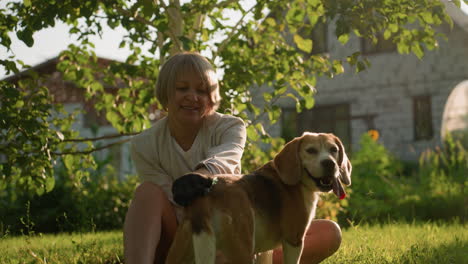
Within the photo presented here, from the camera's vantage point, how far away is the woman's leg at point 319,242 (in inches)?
150

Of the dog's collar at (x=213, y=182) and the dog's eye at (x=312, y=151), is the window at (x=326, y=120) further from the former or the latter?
the dog's collar at (x=213, y=182)

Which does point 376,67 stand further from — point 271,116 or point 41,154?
point 41,154

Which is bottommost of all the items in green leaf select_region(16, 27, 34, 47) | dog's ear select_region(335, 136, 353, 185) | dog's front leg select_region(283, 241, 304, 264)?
dog's front leg select_region(283, 241, 304, 264)

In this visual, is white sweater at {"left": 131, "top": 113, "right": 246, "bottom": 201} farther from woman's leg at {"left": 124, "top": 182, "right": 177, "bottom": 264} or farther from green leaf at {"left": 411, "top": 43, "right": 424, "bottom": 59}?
green leaf at {"left": 411, "top": 43, "right": 424, "bottom": 59}

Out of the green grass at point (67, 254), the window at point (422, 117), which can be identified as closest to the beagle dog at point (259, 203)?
the green grass at point (67, 254)

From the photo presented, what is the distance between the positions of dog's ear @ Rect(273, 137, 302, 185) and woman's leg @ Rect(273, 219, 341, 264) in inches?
33.0

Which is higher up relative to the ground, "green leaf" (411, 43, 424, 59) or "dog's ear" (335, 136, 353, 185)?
"green leaf" (411, 43, 424, 59)

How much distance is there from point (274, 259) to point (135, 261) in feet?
3.84

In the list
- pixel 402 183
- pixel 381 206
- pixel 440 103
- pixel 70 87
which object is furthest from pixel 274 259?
pixel 70 87

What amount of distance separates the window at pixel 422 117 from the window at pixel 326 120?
6.90 feet

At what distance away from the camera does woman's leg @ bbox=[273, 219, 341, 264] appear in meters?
3.80

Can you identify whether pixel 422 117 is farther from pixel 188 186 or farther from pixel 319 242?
pixel 188 186

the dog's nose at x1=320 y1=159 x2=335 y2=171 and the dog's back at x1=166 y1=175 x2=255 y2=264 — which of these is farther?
the dog's nose at x1=320 y1=159 x2=335 y2=171

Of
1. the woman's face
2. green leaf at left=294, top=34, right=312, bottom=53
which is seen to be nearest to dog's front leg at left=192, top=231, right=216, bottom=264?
the woman's face
